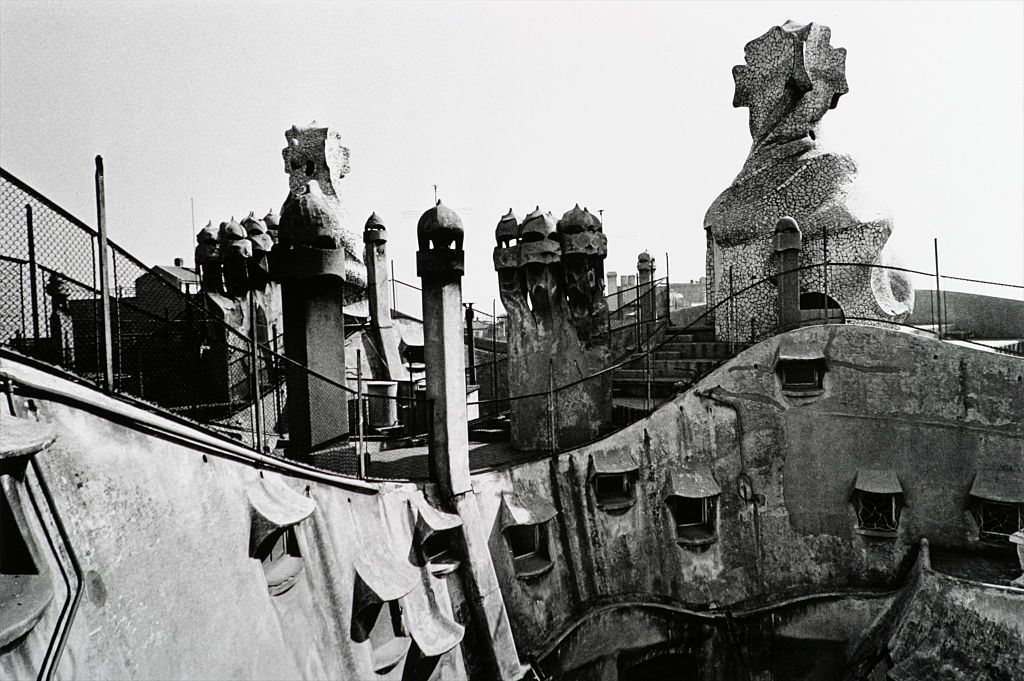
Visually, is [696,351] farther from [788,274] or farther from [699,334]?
[788,274]

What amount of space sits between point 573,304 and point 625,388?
339 centimetres

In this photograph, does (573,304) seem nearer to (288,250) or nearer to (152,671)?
(288,250)

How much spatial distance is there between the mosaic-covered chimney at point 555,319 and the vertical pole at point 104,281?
27.7 ft

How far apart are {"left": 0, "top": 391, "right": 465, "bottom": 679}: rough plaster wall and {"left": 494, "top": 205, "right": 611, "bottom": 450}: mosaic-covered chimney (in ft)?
21.3

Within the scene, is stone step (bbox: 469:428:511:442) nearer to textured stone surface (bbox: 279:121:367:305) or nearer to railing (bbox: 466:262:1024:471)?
railing (bbox: 466:262:1024:471)

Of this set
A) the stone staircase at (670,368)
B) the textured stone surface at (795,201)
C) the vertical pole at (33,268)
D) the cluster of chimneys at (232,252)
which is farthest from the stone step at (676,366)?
the vertical pole at (33,268)

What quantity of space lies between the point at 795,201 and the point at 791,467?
23.8 feet

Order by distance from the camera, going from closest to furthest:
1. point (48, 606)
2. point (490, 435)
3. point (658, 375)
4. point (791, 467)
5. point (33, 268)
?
1. point (48, 606)
2. point (33, 268)
3. point (791, 467)
4. point (490, 435)
5. point (658, 375)

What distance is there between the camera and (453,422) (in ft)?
31.6

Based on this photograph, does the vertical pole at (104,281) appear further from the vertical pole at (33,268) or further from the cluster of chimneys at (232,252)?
the cluster of chimneys at (232,252)

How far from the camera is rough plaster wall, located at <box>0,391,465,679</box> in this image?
4484 millimetres

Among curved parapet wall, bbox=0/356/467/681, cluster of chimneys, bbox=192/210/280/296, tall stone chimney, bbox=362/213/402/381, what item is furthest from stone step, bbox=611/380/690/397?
cluster of chimneys, bbox=192/210/280/296

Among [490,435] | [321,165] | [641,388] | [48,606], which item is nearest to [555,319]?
[490,435]

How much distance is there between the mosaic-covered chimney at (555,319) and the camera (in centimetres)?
1299
